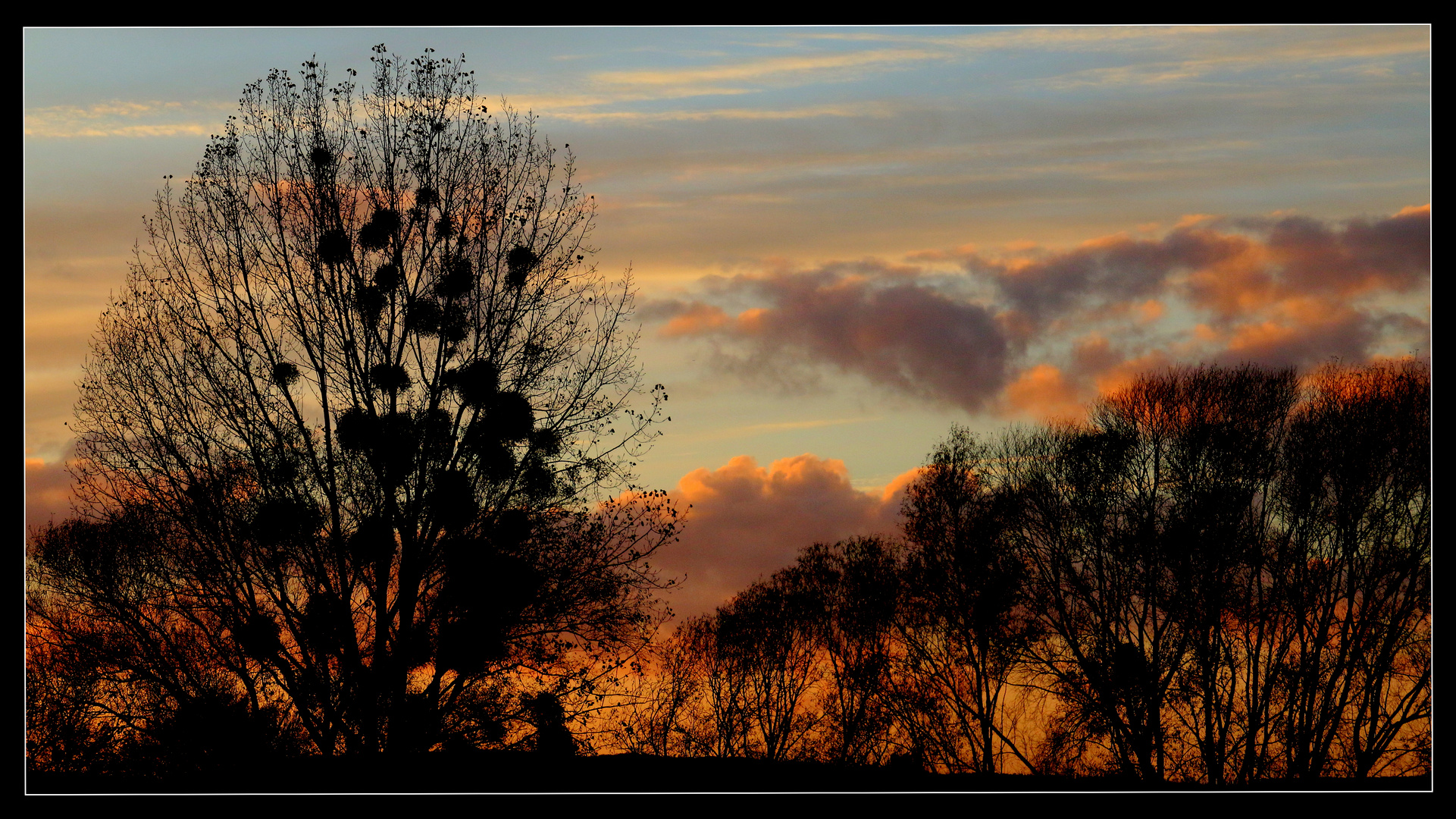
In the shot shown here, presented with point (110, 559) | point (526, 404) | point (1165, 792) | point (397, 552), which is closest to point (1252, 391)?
point (1165, 792)

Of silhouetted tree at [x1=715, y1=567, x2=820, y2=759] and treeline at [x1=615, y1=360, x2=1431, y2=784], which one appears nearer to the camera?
treeline at [x1=615, y1=360, x2=1431, y2=784]

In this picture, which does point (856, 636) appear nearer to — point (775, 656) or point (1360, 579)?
point (775, 656)

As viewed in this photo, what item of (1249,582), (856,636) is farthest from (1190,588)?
(856,636)

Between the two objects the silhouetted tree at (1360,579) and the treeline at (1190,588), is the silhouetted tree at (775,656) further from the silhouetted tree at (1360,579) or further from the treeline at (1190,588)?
the silhouetted tree at (1360,579)

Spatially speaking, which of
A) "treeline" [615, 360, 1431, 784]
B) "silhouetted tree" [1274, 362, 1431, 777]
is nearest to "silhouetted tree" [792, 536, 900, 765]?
"treeline" [615, 360, 1431, 784]

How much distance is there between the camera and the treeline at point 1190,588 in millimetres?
22219

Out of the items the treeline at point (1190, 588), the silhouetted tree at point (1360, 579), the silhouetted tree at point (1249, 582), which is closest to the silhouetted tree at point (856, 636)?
the treeline at point (1190, 588)

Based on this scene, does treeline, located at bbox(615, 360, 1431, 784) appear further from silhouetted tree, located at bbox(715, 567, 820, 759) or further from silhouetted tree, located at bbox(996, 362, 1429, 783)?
silhouetted tree, located at bbox(715, 567, 820, 759)

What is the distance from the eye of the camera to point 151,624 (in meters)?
15.7

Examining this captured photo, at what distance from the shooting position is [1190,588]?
23.4 metres

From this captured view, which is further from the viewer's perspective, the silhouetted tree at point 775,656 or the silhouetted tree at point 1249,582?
the silhouetted tree at point 775,656

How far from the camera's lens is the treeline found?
22219 millimetres

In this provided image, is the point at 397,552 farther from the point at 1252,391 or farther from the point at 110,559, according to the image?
the point at 1252,391

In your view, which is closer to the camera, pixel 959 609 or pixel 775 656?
pixel 959 609
